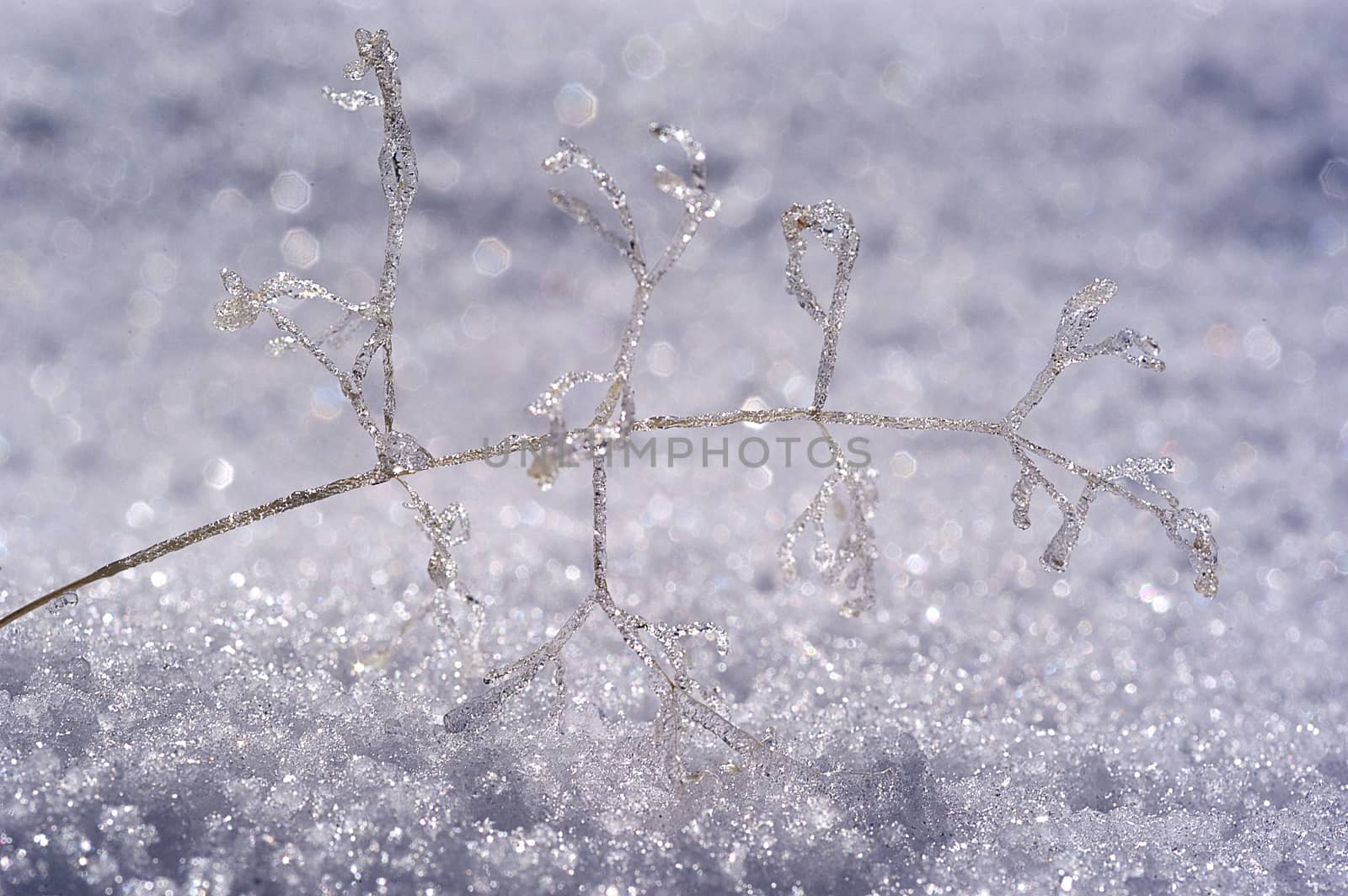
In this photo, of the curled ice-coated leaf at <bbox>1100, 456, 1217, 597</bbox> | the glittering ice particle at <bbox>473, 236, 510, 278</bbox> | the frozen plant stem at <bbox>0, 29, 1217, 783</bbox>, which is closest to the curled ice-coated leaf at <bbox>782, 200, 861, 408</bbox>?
the frozen plant stem at <bbox>0, 29, 1217, 783</bbox>

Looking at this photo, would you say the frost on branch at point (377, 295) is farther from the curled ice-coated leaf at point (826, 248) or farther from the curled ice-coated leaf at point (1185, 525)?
the curled ice-coated leaf at point (1185, 525)

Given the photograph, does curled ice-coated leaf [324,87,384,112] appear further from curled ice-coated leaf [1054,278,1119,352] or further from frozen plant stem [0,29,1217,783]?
curled ice-coated leaf [1054,278,1119,352]

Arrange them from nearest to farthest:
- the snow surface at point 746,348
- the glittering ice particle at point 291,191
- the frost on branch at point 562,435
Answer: the frost on branch at point 562,435 → the snow surface at point 746,348 → the glittering ice particle at point 291,191

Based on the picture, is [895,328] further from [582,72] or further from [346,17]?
[346,17]

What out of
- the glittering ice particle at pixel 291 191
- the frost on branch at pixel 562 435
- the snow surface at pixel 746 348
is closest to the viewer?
the frost on branch at pixel 562 435

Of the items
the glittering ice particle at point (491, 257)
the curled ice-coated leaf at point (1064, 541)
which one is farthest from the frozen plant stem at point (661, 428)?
the glittering ice particle at point (491, 257)

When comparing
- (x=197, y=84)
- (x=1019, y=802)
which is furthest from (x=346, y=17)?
(x=1019, y=802)
